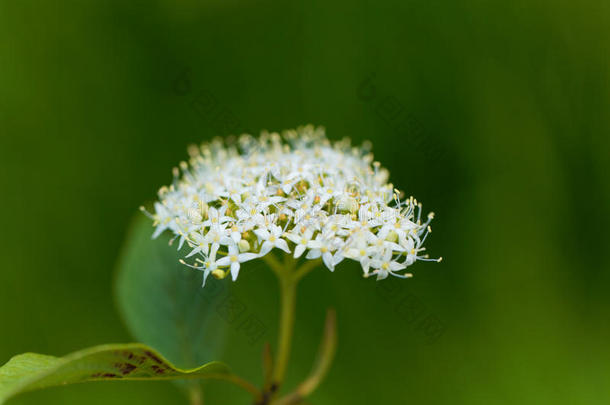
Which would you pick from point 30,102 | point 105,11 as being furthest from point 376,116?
point 30,102

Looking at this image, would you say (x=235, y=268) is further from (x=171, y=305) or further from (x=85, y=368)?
(x=171, y=305)

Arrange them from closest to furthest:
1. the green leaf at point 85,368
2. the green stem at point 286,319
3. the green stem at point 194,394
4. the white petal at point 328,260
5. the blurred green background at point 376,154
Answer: the green leaf at point 85,368 → the white petal at point 328,260 → the green stem at point 286,319 → the green stem at point 194,394 → the blurred green background at point 376,154

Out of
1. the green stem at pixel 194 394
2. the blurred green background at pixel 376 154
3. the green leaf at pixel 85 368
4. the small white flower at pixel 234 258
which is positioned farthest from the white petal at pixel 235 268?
the blurred green background at pixel 376 154

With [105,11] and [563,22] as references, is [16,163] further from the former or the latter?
[563,22]

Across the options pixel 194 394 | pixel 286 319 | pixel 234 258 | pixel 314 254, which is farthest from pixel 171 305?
pixel 314 254

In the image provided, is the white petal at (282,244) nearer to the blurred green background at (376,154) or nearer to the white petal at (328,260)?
the white petal at (328,260)

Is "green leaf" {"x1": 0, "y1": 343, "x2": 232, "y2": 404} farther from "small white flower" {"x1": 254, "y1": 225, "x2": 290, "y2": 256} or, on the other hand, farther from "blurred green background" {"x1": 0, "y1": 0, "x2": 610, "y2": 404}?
"blurred green background" {"x1": 0, "y1": 0, "x2": 610, "y2": 404}

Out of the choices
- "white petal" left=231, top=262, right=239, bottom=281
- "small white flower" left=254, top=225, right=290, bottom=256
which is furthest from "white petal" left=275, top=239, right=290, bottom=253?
"white petal" left=231, top=262, right=239, bottom=281
